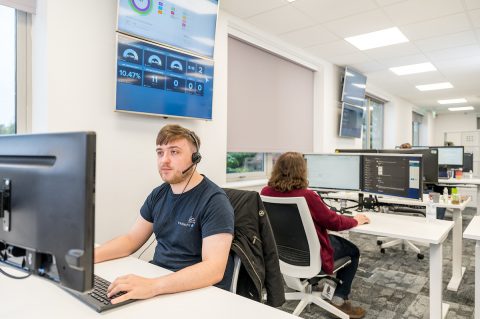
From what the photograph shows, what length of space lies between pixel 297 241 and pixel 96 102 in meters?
1.67

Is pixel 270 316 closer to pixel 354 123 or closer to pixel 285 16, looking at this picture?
pixel 285 16

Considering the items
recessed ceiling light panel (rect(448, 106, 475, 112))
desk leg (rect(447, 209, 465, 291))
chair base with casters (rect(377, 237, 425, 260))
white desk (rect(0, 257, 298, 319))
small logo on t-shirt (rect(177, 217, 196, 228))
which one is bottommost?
chair base with casters (rect(377, 237, 425, 260))

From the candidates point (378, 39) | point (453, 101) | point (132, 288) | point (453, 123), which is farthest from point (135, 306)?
point (453, 123)

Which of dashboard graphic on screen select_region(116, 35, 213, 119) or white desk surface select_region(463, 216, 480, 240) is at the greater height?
dashboard graphic on screen select_region(116, 35, 213, 119)

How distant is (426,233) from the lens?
2.06 meters

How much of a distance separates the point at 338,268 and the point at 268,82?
2646 millimetres

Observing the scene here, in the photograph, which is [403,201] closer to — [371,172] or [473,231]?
[371,172]

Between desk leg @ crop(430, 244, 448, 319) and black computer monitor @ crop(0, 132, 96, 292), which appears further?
desk leg @ crop(430, 244, 448, 319)

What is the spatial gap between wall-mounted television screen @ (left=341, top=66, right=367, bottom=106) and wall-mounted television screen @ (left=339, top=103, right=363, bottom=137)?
0.32ft

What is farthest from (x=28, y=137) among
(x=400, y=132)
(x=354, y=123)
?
(x=400, y=132)

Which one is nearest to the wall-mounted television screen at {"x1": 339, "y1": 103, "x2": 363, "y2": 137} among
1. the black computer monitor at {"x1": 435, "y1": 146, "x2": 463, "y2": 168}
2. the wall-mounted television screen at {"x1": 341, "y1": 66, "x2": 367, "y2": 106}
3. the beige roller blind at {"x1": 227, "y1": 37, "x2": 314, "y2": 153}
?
the wall-mounted television screen at {"x1": 341, "y1": 66, "x2": 367, "y2": 106}

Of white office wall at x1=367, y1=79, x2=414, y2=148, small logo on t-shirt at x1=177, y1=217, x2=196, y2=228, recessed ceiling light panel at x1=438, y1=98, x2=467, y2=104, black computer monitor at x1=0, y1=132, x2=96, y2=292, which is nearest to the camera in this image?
black computer monitor at x1=0, y1=132, x2=96, y2=292

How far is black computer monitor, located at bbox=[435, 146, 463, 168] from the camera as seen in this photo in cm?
566

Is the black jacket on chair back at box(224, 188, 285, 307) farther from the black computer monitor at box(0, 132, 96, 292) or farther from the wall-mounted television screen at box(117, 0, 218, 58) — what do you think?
the wall-mounted television screen at box(117, 0, 218, 58)
